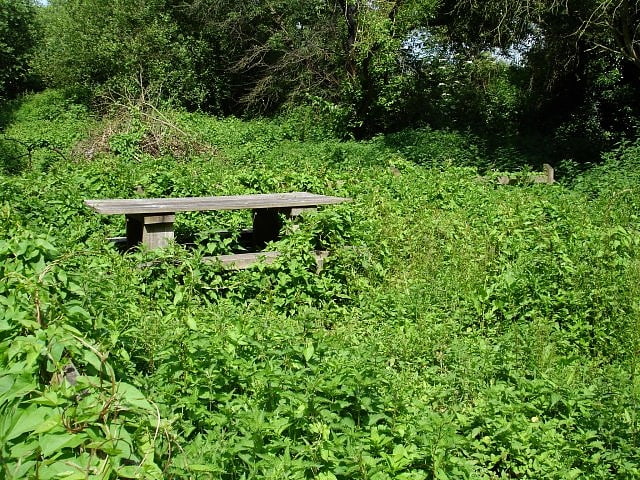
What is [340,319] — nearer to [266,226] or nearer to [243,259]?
[243,259]

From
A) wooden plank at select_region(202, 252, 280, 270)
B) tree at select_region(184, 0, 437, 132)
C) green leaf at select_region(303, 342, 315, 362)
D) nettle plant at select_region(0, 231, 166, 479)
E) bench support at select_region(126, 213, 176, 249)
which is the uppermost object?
tree at select_region(184, 0, 437, 132)

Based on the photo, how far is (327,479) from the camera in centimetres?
246

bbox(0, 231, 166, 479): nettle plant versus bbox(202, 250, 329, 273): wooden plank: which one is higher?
bbox(0, 231, 166, 479): nettle plant

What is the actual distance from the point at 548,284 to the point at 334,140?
13.1 meters

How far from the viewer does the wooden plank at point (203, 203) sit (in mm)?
5949

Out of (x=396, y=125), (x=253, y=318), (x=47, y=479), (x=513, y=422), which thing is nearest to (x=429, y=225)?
(x=253, y=318)

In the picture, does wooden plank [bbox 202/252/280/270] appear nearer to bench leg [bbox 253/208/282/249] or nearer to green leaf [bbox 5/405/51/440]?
bench leg [bbox 253/208/282/249]

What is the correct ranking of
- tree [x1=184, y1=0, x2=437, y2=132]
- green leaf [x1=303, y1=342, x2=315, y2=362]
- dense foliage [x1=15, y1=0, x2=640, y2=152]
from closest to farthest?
green leaf [x1=303, y1=342, x2=315, y2=362]
dense foliage [x1=15, y1=0, x2=640, y2=152]
tree [x1=184, y1=0, x2=437, y2=132]

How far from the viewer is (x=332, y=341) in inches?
163

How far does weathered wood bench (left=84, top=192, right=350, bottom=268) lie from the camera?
5980 mm

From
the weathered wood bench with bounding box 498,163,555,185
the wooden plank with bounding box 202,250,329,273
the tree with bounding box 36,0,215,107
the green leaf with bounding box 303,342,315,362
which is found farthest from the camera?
the tree with bounding box 36,0,215,107

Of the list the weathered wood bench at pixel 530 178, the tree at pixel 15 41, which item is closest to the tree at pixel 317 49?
the weathered wood bench at pixel 530 178

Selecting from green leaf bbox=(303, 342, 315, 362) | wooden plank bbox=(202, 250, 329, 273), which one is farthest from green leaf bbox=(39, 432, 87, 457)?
wooden plank bbox=(202, 250, 329, 273)

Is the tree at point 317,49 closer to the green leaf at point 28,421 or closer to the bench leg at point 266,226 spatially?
the bench leg at point 266,226
